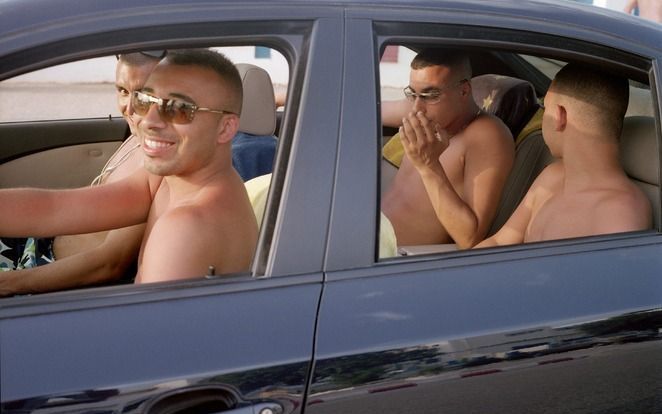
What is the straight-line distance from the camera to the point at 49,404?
1.57 m

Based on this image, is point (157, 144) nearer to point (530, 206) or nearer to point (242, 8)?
point (242, 8)

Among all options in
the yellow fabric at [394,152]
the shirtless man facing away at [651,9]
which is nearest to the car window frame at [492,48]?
the yellow fabric at [394,152]

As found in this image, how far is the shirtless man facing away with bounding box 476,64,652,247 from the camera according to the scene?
239 cm

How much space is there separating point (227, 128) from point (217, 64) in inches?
6.2

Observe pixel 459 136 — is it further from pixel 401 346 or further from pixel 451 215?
pixel 401 346

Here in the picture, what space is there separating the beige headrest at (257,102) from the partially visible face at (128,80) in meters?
0.34

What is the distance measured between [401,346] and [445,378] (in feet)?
0.40

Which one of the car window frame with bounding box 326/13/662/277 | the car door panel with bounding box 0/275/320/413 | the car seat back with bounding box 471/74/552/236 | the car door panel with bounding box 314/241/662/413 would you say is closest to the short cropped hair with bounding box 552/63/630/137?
the car window frame with bounding box 326/13/662/277

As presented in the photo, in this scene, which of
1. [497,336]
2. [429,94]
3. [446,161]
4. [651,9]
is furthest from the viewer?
[651,9]

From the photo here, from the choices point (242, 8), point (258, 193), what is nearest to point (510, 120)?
point (258, 193)

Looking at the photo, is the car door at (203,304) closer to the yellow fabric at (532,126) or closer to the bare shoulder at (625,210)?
the bare shoulder at (625,210)

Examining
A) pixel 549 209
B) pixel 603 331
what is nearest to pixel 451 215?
pixel 549 209

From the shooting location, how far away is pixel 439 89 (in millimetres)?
3135

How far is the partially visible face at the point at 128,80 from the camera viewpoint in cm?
220
